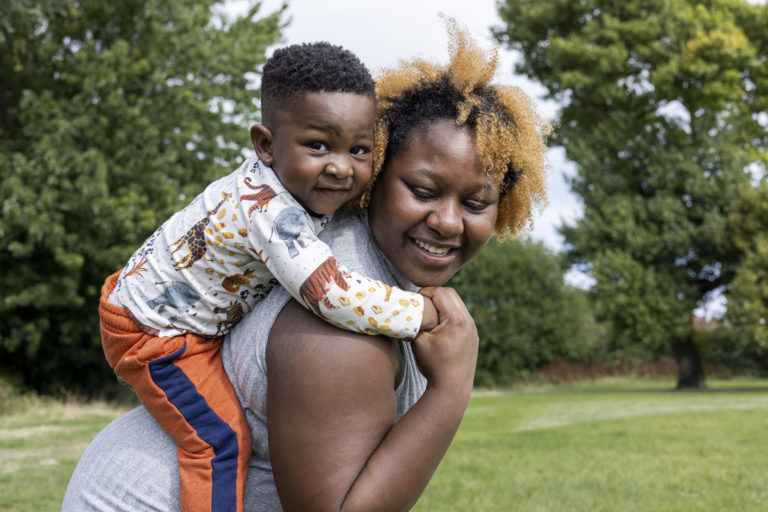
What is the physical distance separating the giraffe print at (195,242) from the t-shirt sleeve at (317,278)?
0.36 feet

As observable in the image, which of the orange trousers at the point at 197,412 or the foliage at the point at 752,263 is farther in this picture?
the foliage at the point at 752,263

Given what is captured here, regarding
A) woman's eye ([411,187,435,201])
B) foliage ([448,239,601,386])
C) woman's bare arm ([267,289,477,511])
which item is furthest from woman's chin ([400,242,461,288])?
foliage ([448,239,601,386])

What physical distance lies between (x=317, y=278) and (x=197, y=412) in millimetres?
452

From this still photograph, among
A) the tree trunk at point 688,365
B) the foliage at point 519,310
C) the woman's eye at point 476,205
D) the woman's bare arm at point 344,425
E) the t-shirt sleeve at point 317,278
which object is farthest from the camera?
the foliage at point 519,310

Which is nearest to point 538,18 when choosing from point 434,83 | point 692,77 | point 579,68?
point 579,68

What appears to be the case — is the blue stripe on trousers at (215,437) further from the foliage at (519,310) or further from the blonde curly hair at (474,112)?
the foliage at (519,310)

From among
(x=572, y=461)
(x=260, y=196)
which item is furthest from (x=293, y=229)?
(x=572, y=461)

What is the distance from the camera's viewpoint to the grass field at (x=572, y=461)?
24.4 ft

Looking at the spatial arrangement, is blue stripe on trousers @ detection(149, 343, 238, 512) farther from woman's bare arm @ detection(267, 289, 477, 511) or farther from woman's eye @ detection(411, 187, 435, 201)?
woman's eye @ detection(411, 187, 435, 201)

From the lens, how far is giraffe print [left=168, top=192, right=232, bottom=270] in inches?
78.2

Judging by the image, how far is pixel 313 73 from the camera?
2.03 m

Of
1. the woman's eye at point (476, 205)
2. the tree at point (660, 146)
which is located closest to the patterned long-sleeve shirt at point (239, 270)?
the woman's eye at point (476, 205)

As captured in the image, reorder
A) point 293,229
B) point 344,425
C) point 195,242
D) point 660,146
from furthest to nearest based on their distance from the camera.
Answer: point 660,146
point 195,242
point 293,229
point 344,425

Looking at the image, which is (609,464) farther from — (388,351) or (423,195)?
(388,351)
